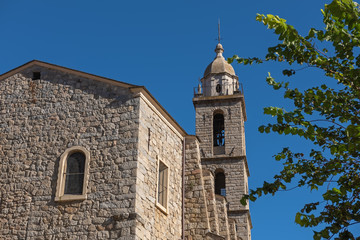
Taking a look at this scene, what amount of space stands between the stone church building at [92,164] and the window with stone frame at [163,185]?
0.03m

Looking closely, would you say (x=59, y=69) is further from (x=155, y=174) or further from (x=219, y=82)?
(x=219, y=82)

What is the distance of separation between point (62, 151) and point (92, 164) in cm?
112

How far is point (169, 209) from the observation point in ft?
56.5

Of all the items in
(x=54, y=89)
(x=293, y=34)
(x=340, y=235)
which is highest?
(x=54, y=89)

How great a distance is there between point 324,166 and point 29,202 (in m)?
9.26

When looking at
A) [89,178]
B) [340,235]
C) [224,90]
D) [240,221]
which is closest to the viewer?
[340,235]

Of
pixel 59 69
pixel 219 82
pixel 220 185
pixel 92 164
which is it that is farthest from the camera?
pixel 219 82

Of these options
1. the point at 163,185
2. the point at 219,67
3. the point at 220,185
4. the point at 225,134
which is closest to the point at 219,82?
the point at 219,67

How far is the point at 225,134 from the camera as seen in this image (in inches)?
1417

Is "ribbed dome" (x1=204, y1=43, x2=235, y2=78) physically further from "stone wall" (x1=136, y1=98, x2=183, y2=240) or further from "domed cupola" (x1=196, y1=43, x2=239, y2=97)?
"stone wall" (x1=136, y1=98, x2=183, y2=240)

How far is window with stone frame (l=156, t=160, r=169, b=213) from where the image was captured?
16847 mm

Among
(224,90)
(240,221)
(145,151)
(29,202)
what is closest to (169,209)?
(145,151)

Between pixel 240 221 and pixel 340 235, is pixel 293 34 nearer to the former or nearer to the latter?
pixel 340 235

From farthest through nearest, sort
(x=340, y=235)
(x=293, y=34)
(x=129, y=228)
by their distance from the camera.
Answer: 1. (x=129, y=228)
2. (x=293, y=34)
3. (x=340, y=235)
